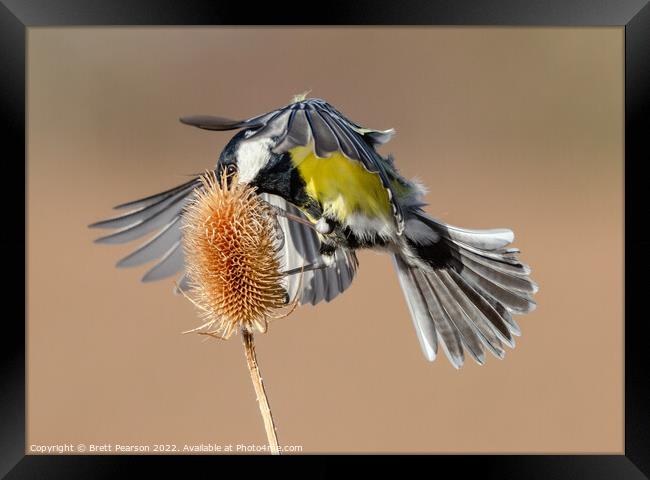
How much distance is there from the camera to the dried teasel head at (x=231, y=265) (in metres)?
1.22

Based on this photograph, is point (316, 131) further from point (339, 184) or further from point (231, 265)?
point (231, 265)

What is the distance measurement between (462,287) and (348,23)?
0.88m

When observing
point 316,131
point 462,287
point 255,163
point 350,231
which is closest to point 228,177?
point 255,163

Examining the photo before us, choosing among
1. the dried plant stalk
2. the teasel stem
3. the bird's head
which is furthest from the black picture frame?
the teasel stem

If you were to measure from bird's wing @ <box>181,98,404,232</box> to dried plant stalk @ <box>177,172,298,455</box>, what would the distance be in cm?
22

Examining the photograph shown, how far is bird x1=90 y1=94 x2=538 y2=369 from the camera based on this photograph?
5.00 ft

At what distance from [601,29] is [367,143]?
74 centimetres

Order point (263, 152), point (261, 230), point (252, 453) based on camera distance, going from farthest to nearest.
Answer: point (252, 453)
point (263, 152)
point (261, 230)

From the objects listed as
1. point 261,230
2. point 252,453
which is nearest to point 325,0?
point 261,230

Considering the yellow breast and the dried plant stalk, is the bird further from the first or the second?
the dried plant stalk

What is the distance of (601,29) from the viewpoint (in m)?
1.72

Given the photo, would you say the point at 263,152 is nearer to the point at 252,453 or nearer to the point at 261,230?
the point at 261,230

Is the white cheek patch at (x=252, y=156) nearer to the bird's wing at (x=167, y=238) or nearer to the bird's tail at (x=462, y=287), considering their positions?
Result: the bird's wing at (x=167, y=238)

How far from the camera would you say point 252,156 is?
59.0 inches
